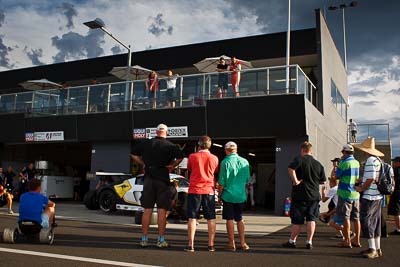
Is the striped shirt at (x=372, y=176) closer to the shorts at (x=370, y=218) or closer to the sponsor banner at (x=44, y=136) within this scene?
the shorts at (x=370, y=218)

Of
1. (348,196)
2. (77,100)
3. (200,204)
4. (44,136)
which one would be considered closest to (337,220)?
(348,196)

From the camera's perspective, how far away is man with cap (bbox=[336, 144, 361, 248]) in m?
7.49

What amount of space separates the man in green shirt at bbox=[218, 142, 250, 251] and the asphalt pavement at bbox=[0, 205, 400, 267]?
1.27 feet

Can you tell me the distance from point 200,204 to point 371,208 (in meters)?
2.71

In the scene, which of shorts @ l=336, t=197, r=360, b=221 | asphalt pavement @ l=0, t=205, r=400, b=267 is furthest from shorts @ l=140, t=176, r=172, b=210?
shorts @ l=336, t=197, r=360, b=221

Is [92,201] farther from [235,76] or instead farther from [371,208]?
[371,208]

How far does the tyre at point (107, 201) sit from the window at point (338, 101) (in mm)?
13826

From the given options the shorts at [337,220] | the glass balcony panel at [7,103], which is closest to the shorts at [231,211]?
the shorts at [337,220]

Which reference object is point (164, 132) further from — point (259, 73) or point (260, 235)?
point (259, 73)

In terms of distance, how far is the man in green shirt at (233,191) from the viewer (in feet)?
22.3

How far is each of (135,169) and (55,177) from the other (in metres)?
5.35

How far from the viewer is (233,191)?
6797mm

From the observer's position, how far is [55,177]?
2183cm

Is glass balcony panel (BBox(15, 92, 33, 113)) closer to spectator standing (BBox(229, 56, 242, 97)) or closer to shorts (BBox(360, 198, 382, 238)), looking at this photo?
spectator standing (BBox(229, 56, 242, 97))
